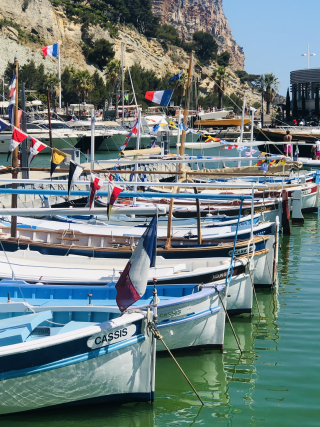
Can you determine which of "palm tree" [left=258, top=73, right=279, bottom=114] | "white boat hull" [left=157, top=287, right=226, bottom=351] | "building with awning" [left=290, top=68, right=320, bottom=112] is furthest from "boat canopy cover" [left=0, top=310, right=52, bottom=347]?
"palm tree" [left=258, top=73, right=279, bottom=114]

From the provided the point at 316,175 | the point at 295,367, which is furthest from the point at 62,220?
the point at 316,175

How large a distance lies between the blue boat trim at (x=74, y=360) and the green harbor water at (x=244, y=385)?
3.63 feet

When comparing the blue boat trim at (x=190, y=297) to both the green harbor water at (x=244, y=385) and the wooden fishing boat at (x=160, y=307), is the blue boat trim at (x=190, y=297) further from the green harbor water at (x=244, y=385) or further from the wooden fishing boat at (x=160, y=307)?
the green harbor water at (x=244, y=385)

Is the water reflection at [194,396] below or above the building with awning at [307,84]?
below

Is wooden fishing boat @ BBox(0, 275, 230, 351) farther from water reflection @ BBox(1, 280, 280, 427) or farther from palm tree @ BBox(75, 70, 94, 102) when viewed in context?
palm tree @ BBox(75, 70, 94, 102)

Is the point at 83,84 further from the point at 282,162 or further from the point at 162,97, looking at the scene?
the point at 162,97

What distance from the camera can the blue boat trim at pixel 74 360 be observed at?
29.5 feet

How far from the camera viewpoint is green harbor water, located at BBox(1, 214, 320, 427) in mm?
9703

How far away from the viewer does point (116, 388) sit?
9.67 meters

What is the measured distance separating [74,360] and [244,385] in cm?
410

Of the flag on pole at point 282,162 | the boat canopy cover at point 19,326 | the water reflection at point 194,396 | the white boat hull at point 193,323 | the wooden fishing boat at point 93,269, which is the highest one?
the flag on pole at point 282,162

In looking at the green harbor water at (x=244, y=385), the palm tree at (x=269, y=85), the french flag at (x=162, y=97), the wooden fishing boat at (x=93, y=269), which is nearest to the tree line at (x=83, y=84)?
the palm tree at (x=269, y=85)

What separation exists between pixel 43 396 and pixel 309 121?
312 feet

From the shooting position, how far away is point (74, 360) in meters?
9.20
